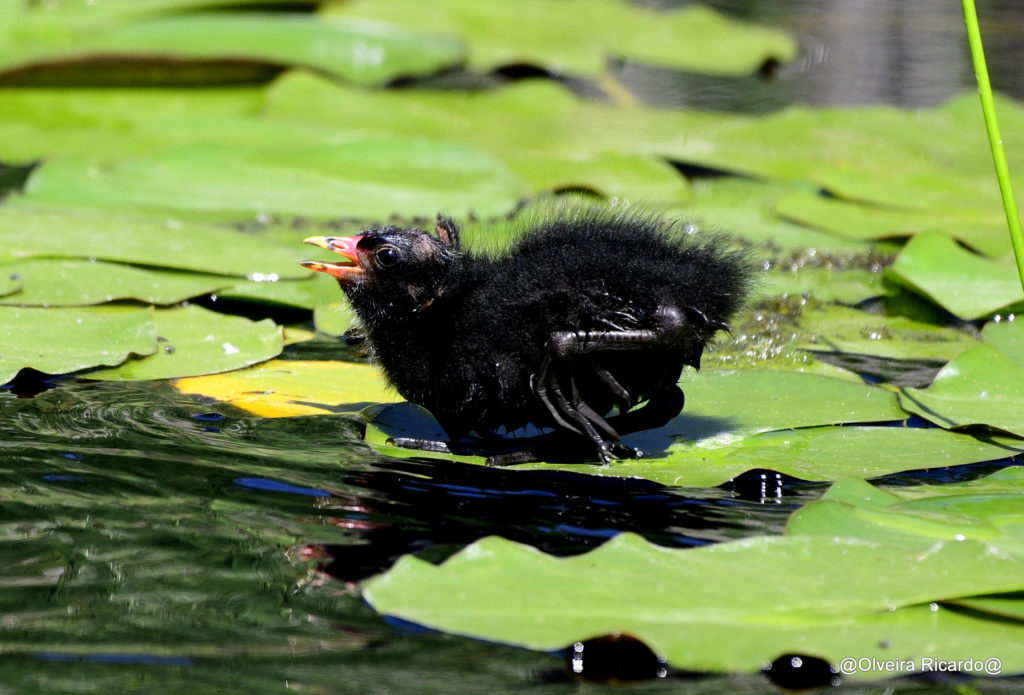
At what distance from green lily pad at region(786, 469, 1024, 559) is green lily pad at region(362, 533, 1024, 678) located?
0.51 feet

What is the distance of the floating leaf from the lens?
346cm

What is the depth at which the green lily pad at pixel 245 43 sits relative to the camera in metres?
6.73

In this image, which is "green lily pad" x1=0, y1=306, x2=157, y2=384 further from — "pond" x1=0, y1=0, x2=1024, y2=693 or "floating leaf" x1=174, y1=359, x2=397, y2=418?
"floating leaf" x1=174, y1=359, x2=397, y2=418

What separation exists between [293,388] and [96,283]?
1.00 m

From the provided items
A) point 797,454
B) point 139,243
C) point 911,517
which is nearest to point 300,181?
point 139,243

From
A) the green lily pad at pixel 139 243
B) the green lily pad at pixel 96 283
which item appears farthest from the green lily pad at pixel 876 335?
the green lily pad at pixel 96 283

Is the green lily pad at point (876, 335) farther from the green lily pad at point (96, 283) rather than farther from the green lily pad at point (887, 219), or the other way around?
the green lily pad at point (96, 283)

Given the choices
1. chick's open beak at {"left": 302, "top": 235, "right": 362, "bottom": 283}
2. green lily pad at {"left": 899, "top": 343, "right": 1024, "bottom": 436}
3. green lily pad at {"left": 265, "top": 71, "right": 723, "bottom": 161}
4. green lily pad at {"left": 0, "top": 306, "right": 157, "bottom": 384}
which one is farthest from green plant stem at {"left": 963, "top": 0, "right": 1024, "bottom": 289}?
green lily pad at {"left": 265, "top": 71, "right": 723, "bottom": 161}

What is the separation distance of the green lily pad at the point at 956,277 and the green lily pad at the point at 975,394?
773 millimetres

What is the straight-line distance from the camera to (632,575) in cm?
221

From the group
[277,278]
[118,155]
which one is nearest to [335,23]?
[118,155]

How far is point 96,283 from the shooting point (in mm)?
4137

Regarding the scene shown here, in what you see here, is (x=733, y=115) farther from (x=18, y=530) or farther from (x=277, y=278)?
(x=18, y=530)

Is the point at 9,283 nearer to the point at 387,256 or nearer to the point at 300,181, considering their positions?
the point at 387,256
